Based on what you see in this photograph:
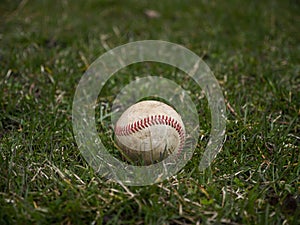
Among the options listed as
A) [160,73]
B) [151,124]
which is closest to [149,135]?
[151,124]

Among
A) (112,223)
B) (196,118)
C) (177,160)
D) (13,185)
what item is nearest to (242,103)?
(196,118)

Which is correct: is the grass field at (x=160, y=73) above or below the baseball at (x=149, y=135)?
below

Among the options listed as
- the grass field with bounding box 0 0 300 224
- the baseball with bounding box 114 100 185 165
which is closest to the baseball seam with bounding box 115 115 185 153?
the baseball with bounding box 114 100 185 165

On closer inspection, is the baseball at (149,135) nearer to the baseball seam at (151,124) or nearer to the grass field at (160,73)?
the baseball seam at (151,124)

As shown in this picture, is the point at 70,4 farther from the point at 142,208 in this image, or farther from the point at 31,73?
the point at 142,208

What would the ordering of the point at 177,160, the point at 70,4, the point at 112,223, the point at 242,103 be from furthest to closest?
the point at 70,4, the point at 242,103, the point at 177,160, the point at 112,223

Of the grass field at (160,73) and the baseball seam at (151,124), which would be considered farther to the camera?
the baseball seam at (151,124)

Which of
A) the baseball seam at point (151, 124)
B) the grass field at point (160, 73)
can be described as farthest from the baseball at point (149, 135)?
the grass field at point (160, 73)

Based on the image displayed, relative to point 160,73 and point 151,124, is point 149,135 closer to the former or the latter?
point 151,124
